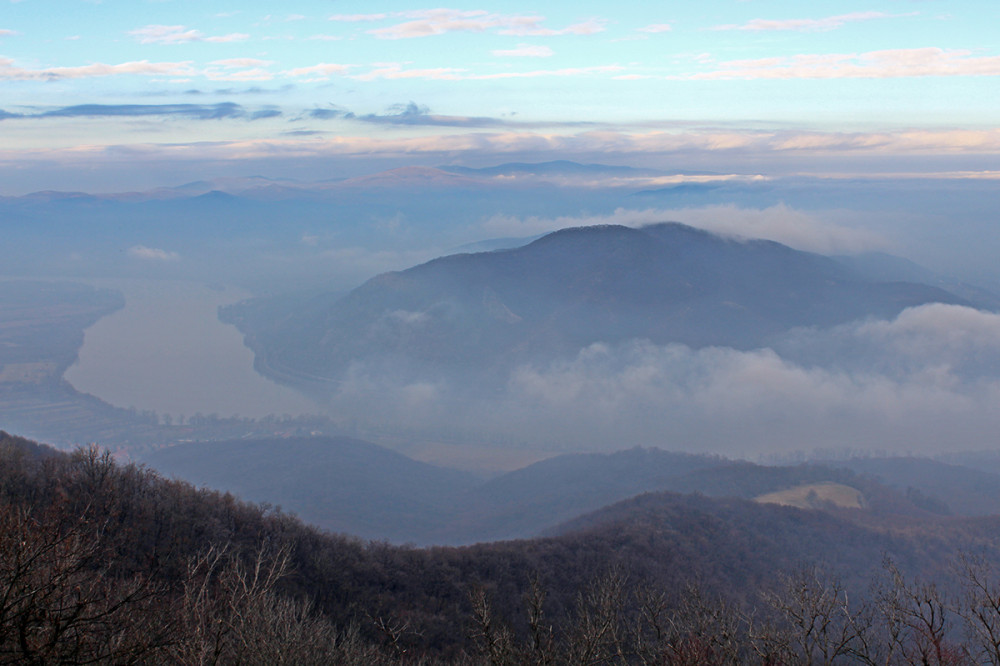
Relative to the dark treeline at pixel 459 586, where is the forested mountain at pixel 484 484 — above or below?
below

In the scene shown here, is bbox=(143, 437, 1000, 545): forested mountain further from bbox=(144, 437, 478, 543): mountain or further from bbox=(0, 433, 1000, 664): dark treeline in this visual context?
bbox=(0, 433, 1000, 664): dark treeline

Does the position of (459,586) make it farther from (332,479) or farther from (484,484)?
(484,484)

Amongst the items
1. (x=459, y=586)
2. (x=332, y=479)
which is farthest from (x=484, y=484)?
(x=459, y=586)

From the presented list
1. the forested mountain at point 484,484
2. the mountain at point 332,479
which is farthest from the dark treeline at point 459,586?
the mountain at point 332,479

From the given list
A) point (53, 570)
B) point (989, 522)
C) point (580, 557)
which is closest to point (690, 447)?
point (989, 522)

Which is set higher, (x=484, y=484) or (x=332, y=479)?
(x=332, y=479)

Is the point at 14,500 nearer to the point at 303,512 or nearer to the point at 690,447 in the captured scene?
the point at 303,512

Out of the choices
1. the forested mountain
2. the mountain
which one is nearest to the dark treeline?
the forested mountain

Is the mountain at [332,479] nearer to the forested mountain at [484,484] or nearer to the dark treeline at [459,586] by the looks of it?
the forested mountain at [484,484]
